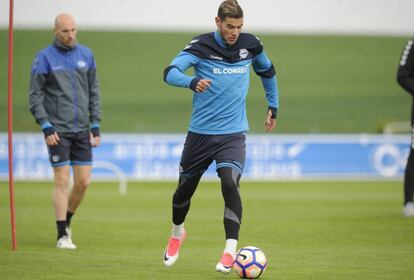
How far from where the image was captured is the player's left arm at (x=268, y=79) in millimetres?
9186

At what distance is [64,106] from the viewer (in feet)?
36.1

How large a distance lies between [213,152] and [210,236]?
357 centimetres

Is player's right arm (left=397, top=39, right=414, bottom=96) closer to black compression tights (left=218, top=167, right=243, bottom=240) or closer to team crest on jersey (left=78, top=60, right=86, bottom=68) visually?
team crest on jersey (left=78, top=60, right=86, bottom=68)

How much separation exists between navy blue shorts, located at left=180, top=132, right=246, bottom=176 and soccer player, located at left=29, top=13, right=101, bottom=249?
2.42m

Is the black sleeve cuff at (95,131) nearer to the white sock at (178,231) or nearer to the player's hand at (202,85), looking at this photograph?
the white sock at (178,231)

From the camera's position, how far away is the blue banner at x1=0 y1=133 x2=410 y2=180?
77.4ft

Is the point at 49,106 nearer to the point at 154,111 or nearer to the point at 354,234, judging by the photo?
the point at 354,234

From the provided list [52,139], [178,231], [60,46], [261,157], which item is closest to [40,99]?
[52,139]

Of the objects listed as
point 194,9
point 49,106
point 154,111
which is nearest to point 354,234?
point 49,106

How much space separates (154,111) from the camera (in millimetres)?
35156

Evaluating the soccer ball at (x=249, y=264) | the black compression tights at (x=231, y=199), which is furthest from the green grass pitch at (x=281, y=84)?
the soccer ball at (x=249, y=264)

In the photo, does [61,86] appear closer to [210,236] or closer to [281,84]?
[210,236]

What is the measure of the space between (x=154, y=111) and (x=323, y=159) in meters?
11.2

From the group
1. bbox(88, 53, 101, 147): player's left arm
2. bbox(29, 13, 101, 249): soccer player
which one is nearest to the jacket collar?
bbox(29, 13, 101, 249): soccer player
